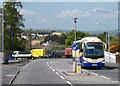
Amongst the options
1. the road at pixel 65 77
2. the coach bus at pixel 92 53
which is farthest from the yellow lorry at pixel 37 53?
the road at pixel 65 77

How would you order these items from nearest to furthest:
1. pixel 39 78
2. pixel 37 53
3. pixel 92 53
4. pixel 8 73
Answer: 1. pixel 39 78
2. pixel 8 73
3. pixel 92 53
4. pixel 37 53

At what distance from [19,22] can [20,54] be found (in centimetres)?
952

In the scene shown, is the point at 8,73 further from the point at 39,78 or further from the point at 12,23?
the point at 12,23

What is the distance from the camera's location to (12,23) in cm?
8750

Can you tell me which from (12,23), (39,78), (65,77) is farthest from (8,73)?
(12,23)

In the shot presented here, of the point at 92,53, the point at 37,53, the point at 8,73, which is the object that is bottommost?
the point at 8,73

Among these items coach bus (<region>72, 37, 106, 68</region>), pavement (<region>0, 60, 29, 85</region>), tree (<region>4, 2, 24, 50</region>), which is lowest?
pavement (<region>0, 60, 29, 85</region>)

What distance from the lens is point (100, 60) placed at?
142 feet

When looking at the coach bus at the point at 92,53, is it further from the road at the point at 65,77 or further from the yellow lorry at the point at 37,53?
the yellow lorry at the point at 37,53

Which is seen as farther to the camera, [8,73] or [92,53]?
[92,53]

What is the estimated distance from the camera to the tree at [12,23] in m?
86.2

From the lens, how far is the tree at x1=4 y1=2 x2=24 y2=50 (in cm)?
8619

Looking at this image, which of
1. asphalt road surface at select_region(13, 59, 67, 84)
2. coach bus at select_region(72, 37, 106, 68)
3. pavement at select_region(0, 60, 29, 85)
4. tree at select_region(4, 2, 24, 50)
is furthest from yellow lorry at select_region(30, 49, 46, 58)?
asphalt road surface at select_region(13, 59, 67, 84)

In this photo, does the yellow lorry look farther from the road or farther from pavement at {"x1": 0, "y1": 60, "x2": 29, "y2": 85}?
the road
